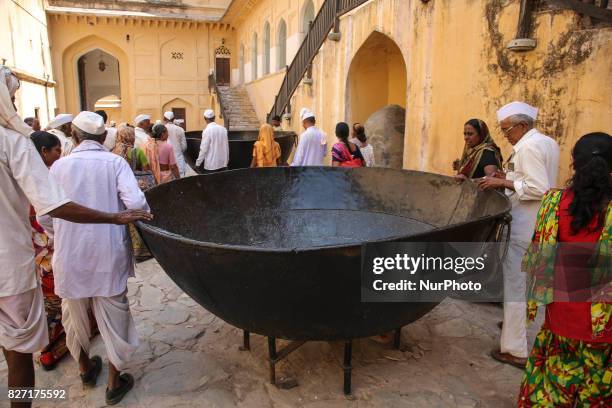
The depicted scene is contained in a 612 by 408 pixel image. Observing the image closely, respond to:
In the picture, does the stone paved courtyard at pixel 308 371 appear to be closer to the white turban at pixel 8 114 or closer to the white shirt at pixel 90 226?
the white shirt at pixel 90 226

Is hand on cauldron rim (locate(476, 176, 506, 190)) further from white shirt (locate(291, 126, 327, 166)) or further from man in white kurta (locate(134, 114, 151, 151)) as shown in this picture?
man in white kurta (locate(134, 114, 151, 151))

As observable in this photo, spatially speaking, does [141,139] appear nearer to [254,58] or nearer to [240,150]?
[240,150]

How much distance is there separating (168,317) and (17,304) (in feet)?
5.38

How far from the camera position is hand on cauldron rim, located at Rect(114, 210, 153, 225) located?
228 centimetres

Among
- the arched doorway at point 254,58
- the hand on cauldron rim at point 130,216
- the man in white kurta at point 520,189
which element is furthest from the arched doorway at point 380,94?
the arched doorway at point 254,58

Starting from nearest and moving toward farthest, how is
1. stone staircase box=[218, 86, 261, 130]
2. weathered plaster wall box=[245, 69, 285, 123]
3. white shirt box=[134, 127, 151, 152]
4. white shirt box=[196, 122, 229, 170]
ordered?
white shirt box=[134, 127, 151, 152], white shirt box=[196, 122, 229, 170], weathered plaster wall box=[245, 69, 285, 123], stone staircase box=[218, 86, 261, 130]

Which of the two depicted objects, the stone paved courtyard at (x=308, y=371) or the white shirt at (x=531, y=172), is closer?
the stone paved courtyard at (x=308, y=371)

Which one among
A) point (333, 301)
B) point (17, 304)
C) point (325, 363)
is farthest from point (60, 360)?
point (333, 301)

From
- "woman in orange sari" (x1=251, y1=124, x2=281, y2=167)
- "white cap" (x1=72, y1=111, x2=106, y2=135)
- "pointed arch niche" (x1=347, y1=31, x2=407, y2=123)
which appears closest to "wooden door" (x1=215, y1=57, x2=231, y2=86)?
"pointed arch niche" (x1=347, y1=31, x2=407, y2=123)

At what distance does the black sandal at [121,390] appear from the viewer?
262cm

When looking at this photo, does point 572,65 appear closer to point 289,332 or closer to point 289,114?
point 289,332

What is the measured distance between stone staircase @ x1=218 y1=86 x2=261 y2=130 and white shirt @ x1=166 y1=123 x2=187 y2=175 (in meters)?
11.4

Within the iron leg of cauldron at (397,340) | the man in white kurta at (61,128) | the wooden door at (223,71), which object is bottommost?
the iron leg of cauldron at (397,340)

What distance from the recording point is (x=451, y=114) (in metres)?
6.31
